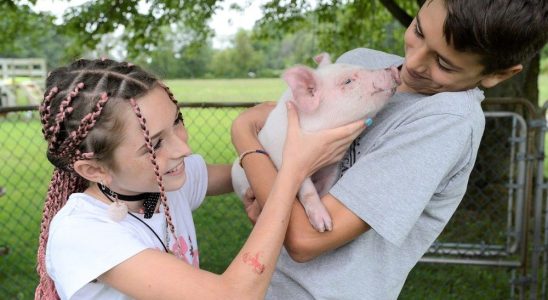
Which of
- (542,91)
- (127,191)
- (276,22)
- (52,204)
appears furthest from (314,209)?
(542,91)

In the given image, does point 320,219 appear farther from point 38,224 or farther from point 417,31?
point 38,224

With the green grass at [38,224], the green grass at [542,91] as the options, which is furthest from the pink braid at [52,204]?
the green grass at [542,91]

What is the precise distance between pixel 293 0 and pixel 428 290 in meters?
3.68

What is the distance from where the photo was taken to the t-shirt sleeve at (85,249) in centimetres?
124

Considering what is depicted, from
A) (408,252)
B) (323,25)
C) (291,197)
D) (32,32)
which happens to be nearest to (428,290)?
A: (408,252)

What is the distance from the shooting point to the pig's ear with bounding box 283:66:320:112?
1.62 metres

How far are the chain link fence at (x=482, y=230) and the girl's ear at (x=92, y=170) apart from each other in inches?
74.6

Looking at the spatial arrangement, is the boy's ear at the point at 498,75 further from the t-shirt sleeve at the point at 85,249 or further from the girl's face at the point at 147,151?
the t-shirt sleeve at the point at 85,249

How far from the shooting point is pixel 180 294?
122 centimetres

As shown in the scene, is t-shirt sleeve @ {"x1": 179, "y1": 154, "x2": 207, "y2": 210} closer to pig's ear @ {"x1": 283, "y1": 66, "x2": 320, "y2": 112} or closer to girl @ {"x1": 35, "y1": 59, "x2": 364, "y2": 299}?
girl @ {"x1": 35, "y1": 59, "x2": 364, "y2": 299}

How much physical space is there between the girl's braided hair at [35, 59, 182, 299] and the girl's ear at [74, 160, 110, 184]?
2 centimetres

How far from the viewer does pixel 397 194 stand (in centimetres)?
136

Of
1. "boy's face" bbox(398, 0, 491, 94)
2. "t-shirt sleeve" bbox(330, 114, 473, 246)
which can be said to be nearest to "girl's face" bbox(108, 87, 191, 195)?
"t-shirt sleeve" bbox(330, 114, 473, 246)

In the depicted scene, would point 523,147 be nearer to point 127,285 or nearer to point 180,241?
point 180,241
